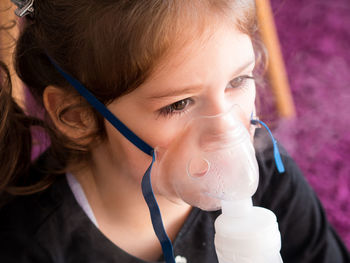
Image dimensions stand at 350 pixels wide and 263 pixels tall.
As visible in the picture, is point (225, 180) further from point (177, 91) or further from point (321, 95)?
point (321, 95)

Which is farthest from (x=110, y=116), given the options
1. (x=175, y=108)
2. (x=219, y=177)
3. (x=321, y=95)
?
(x=321, y=95)

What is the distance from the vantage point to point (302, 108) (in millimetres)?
Answer: 1942

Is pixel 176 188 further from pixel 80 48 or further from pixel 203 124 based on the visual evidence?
pixel 80 48

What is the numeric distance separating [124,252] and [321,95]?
1254 millimetres

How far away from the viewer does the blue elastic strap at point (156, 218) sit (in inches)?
33.2

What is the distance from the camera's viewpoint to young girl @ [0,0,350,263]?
2.55 feet

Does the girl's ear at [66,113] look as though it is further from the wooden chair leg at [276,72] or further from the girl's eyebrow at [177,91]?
the wooden chair leg at [276,72]

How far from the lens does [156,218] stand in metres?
0.85

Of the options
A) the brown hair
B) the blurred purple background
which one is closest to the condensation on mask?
Answer: the brown hair

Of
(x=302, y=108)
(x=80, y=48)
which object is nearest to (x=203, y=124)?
(x=80, y=48)

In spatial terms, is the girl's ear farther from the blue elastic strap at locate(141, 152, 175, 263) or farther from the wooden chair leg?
the wooden chair leg

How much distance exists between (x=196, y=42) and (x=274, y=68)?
1.01 metres

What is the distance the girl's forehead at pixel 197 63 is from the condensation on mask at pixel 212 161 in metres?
0.08

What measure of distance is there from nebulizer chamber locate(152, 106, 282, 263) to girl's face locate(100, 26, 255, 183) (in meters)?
0.03
